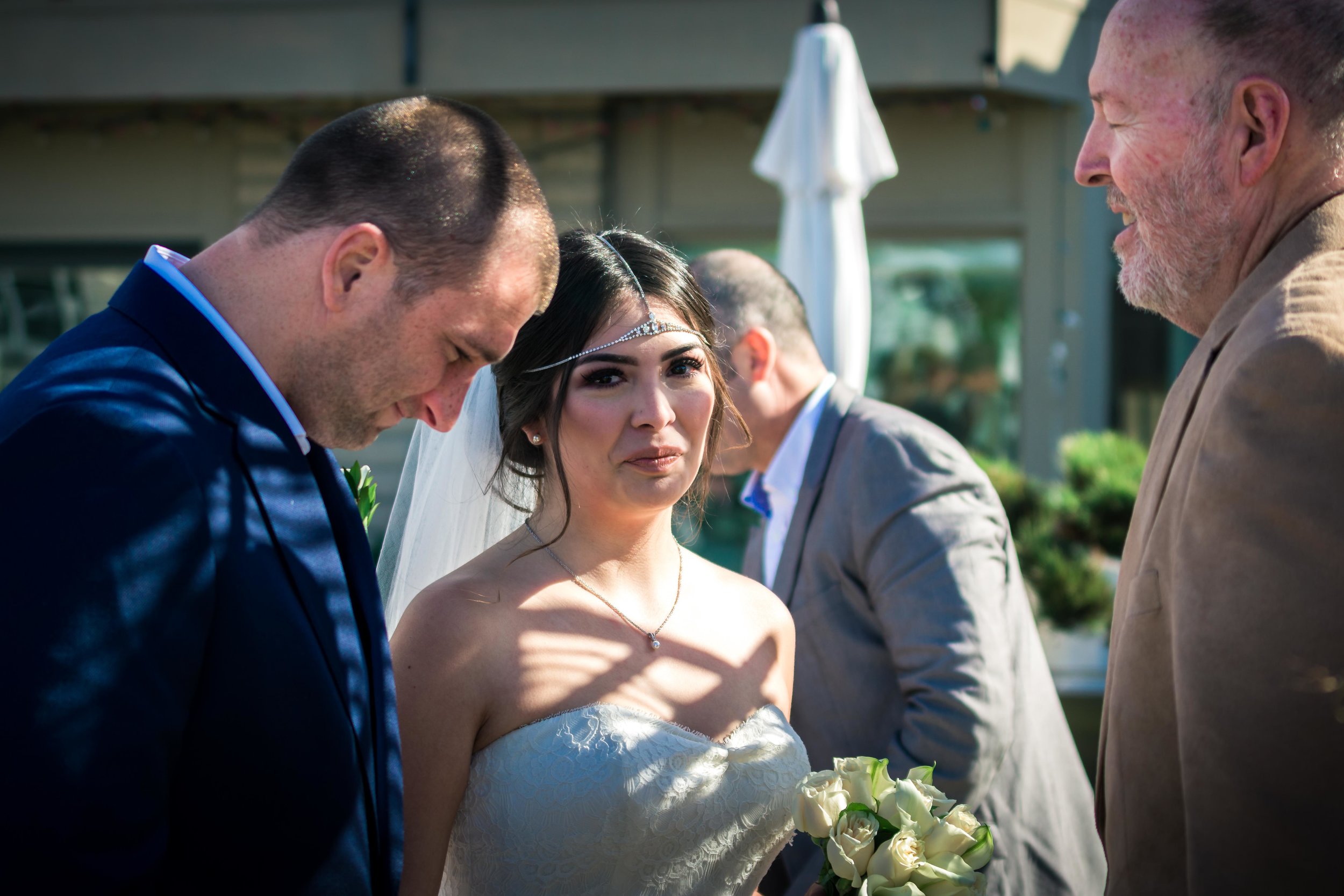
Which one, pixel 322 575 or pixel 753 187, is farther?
pixel 753 187

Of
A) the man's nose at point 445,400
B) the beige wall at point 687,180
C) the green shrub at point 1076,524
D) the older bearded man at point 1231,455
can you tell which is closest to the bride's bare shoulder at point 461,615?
the man's nose at point 445,400

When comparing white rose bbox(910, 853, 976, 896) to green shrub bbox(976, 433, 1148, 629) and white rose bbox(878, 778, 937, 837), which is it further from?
green shrub bbox(976, 433, 1148, 629)

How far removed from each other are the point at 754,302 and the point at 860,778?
175cm

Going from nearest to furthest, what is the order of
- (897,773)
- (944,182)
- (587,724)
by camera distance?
1. (587,724)
2. (897,773)
3. (944,182)

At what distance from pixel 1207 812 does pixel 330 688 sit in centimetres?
134

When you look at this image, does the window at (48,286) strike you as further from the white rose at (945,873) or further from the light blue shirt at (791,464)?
the white rose at (945,873)

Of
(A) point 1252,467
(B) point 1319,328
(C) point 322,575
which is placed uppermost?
(B) point 1319,328

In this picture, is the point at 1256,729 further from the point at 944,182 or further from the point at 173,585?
the point at 944,182

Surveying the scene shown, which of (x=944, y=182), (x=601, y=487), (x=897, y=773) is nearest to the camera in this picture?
(x=601, y=487)

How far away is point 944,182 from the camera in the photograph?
32.0ft

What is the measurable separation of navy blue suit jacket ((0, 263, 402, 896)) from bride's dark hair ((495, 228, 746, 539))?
2.42ft

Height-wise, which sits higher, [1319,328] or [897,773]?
[1319,328]

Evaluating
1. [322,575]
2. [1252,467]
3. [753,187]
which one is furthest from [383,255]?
[753,187]

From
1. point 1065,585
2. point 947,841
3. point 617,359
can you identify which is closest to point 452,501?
point 617,359
